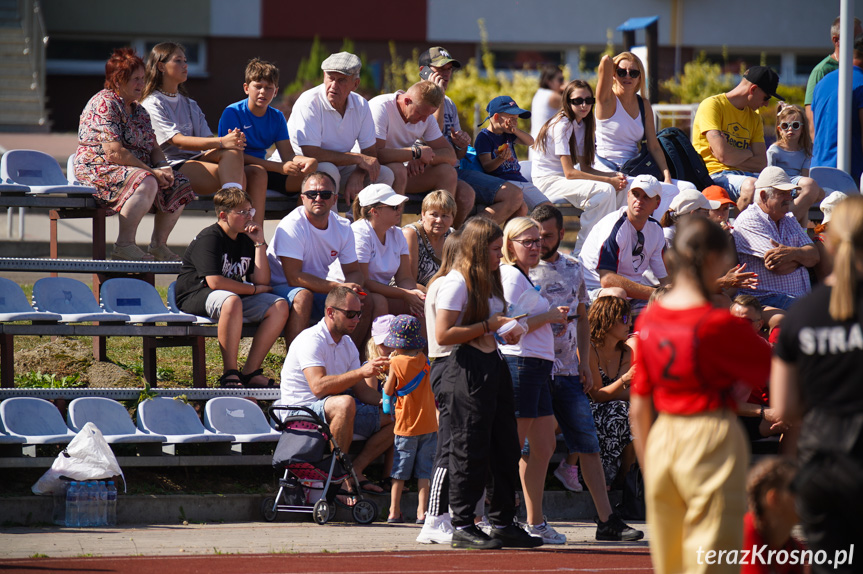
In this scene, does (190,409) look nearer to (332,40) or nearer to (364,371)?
(364,371)

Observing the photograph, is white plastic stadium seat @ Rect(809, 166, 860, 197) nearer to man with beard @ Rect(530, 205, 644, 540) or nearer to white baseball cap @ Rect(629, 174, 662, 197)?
white baseball cap @ Rect(629, 174, 662, 197)

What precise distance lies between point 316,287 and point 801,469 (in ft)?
17.1

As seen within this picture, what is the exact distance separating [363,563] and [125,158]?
4.19 m

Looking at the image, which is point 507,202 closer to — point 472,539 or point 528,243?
point 528,243

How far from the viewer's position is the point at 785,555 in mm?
4035

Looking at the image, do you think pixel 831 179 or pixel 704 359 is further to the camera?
pixel 831 179

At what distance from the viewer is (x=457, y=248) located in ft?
20.7

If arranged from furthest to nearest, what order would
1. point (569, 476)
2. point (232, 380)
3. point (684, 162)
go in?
point (684, 162)
point (232, 380)
point (569, 476)

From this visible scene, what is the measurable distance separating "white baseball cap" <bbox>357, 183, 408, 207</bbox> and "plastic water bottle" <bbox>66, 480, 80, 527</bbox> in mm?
3094

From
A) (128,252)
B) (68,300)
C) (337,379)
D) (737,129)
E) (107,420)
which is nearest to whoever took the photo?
(337,379)

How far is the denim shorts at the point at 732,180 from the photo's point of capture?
10.4m

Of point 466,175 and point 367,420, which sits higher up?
point 466,175

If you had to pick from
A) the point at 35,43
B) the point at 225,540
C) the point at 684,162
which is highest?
the point at 35,43

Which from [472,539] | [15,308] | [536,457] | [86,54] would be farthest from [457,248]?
[86,54]
